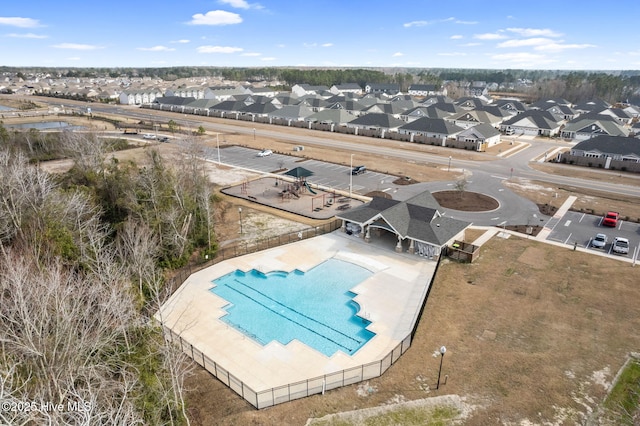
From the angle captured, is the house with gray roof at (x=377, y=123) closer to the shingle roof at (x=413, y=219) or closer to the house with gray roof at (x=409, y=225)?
the house with gray roof at (x=409, y=225)

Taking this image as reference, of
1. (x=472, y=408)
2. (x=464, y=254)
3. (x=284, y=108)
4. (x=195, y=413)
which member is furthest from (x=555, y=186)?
(x=284, y=108)

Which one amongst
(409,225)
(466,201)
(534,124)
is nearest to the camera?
(409,225)

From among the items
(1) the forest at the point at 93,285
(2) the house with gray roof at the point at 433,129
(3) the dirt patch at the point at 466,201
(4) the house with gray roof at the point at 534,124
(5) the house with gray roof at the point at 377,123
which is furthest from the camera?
(4) the house with gray roof at the point at 534,124

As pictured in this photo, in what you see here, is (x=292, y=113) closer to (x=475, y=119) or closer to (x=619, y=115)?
(x=475, y=119)

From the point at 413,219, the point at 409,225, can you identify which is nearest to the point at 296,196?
the point at 413,219

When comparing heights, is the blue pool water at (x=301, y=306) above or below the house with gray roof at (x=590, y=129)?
below

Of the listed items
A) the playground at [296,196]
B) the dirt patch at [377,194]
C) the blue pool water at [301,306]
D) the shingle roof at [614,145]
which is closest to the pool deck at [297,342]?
the blue pool water at [301,306]

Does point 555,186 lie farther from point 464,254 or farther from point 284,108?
point 284,108
